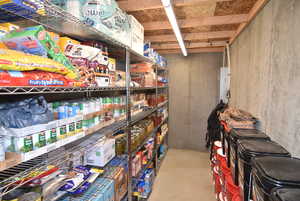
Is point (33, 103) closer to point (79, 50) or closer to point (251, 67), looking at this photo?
point (79, 50)

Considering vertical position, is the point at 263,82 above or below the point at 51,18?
below

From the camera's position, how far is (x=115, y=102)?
5.33ft

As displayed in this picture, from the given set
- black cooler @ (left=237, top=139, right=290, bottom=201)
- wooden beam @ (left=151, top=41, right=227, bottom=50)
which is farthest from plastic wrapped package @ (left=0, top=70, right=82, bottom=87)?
wooden beam @ (left=151, top=41, right=227, bottom=50)

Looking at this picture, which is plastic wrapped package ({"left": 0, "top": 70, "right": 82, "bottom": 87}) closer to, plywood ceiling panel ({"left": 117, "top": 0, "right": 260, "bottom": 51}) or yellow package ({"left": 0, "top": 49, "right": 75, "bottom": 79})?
yellow package ({"left": 0, "top": 49, "right": 75, "bottom": 79})

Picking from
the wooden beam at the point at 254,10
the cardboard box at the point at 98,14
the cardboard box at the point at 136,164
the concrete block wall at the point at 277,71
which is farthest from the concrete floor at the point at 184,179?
the wooden beam at the point at 254,10

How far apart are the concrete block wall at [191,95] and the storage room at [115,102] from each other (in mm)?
1218

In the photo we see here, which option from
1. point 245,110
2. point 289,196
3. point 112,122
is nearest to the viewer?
point 289,196

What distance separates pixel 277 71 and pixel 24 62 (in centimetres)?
194

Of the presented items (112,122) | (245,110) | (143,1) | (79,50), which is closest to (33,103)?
(79,50)

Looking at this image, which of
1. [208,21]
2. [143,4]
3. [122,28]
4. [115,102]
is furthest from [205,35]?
[115,102]

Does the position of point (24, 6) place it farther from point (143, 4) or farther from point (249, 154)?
point (249, 154)

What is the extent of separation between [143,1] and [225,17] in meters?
1.25

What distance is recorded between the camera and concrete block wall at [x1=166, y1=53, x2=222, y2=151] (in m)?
4.36

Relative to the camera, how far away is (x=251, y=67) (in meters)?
2.26
